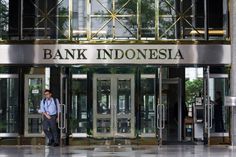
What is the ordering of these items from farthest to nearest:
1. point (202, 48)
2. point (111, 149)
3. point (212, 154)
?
point (202, 48) → point (111, 149) → point (212, 154)

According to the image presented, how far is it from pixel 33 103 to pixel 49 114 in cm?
135

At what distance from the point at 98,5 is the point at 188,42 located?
351 centimetres

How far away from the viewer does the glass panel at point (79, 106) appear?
23984 mm

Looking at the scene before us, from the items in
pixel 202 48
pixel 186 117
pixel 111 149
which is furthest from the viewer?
pixel 186 117

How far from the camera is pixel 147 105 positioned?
23.9m

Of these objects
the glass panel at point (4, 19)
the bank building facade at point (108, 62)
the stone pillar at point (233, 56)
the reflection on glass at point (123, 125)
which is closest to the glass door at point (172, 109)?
the bank building facade at point (108, 62)

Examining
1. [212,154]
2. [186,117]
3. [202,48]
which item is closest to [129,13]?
[202,48]

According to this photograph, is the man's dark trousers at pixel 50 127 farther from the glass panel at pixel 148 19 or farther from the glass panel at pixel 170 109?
the glass panel at pixel 170 109

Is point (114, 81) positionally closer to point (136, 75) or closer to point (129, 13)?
point (136, 75)

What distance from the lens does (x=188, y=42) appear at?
23.4 m

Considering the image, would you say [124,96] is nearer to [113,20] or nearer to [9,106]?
[113,20]

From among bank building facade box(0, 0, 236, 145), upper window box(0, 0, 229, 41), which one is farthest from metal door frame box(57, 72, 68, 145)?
upper window box(0, 0, 229, 41)

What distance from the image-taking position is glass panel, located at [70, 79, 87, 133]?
23984mm

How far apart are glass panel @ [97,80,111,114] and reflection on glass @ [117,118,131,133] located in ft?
1.79
